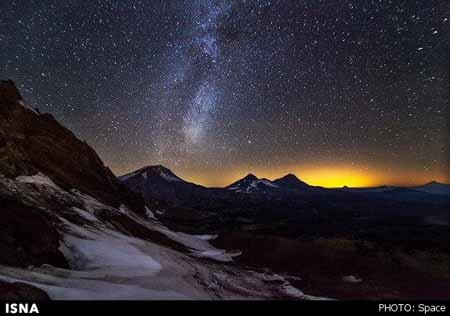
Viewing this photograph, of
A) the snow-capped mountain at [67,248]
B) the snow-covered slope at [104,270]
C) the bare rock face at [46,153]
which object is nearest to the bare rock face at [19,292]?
the snow-capped mountain at [67,248]

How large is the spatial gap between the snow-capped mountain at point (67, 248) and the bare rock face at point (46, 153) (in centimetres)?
22

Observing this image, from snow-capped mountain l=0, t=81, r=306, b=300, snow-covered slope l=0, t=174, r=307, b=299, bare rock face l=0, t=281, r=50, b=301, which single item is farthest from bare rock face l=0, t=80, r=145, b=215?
bare rock face l=0, t=281, r=50, b=301

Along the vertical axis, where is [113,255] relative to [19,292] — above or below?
below

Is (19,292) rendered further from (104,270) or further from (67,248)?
(67,248)

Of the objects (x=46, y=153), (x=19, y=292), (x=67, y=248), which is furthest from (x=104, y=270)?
(x=46, y=153)

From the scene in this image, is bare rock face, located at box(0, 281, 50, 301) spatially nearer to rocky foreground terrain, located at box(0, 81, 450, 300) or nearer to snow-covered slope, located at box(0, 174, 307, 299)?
rocky foreground terrain, located at box(0, 81, 450, 300)

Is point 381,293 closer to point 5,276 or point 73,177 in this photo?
point 5,276

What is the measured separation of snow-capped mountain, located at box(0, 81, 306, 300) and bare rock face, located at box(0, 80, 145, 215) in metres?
0.22

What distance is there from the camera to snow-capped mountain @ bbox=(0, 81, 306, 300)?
13.3 meters

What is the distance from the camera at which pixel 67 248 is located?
20547 millimetres

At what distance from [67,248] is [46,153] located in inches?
1330

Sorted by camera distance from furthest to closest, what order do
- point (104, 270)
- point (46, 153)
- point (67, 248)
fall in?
point (46, 153)
point (67, 248)
point (104, 270)

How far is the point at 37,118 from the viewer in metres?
52.5

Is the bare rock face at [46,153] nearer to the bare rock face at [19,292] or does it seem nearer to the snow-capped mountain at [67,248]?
the snow-capped mountain at [67,248]
